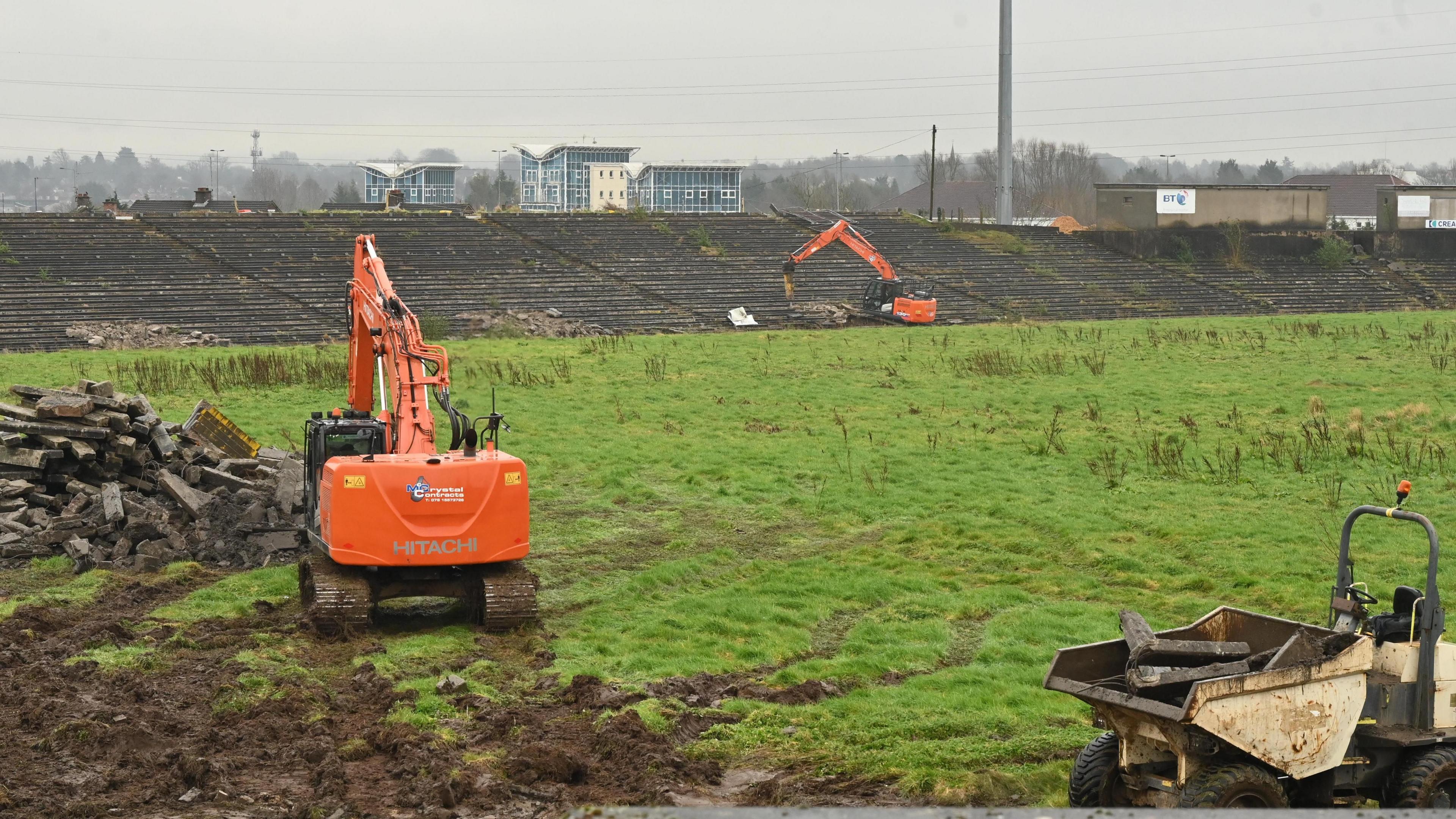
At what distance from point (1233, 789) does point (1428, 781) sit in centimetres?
123

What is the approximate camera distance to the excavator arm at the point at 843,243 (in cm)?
5959

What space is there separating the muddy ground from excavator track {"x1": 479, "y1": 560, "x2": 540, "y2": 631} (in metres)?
0.46

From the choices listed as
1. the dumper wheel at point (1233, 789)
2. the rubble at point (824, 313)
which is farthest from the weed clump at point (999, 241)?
the dumper wheel at point (1233, 789)

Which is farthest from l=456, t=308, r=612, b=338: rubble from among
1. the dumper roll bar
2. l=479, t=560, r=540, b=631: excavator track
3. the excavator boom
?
the dumper roll bar

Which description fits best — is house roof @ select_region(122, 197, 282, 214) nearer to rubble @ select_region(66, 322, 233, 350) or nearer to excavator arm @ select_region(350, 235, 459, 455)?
rubble @ select_region(66, 322, 233, 350)

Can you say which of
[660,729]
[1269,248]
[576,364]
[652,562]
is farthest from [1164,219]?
[660,729]

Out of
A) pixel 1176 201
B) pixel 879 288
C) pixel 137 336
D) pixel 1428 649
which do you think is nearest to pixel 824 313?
pixel 879 288

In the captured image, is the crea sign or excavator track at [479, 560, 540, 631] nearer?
excavator track at [479, 560, 540, 631]

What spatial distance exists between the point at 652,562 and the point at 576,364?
2177 cm

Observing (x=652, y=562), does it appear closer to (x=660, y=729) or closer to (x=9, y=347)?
(x=660, y=729)

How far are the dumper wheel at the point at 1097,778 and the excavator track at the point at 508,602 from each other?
615 cm

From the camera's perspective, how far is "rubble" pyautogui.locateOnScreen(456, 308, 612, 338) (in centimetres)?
5100

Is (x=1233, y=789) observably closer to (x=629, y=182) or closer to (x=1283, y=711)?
(x=1283, y=711)

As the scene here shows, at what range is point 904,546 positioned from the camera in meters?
16.6
